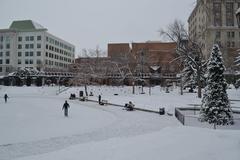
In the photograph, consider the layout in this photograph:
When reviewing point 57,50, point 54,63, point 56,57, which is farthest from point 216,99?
point 57,50

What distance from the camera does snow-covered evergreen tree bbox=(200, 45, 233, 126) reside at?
1767 cm

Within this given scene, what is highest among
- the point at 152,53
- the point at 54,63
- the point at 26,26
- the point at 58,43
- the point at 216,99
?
the point at 26,26

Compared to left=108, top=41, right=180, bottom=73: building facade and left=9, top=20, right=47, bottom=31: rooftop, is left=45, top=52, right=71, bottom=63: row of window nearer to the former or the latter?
left=9, top=20, right=47, bottom=31: rooftop

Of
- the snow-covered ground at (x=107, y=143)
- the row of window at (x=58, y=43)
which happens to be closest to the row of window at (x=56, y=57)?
the row of window at (x=58, y=43)

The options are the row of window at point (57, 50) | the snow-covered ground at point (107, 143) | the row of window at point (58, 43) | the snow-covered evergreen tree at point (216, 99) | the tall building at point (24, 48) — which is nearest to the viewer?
the snow-covered ground at point (107, 143)

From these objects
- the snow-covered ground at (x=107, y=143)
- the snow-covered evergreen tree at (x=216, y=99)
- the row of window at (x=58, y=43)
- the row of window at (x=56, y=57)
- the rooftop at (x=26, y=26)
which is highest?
the rooftop at (x=26, y=26)

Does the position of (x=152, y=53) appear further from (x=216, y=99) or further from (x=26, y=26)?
(x=216, y=99)

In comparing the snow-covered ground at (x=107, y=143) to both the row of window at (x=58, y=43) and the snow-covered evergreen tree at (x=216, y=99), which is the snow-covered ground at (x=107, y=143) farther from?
the row of window at (x=58, y=43)

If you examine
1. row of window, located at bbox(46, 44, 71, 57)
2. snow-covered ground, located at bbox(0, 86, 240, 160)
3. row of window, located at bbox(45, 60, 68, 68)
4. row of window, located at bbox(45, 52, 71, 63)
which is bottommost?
snow-covered ground, located at bbox(0, 86, 240, 160)

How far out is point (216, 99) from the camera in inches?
720

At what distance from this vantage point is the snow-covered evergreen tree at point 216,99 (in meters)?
17.7

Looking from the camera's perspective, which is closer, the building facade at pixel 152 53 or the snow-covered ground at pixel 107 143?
the snow-covered ground at pixel 107 143

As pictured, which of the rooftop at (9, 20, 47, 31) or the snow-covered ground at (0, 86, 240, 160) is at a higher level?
the rooftop at (9, 20, 47, 31)

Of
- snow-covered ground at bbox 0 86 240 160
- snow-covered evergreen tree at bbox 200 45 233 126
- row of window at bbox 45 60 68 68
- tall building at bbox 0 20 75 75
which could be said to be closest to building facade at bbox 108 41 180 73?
row of window at bbox 45 60 68 68
